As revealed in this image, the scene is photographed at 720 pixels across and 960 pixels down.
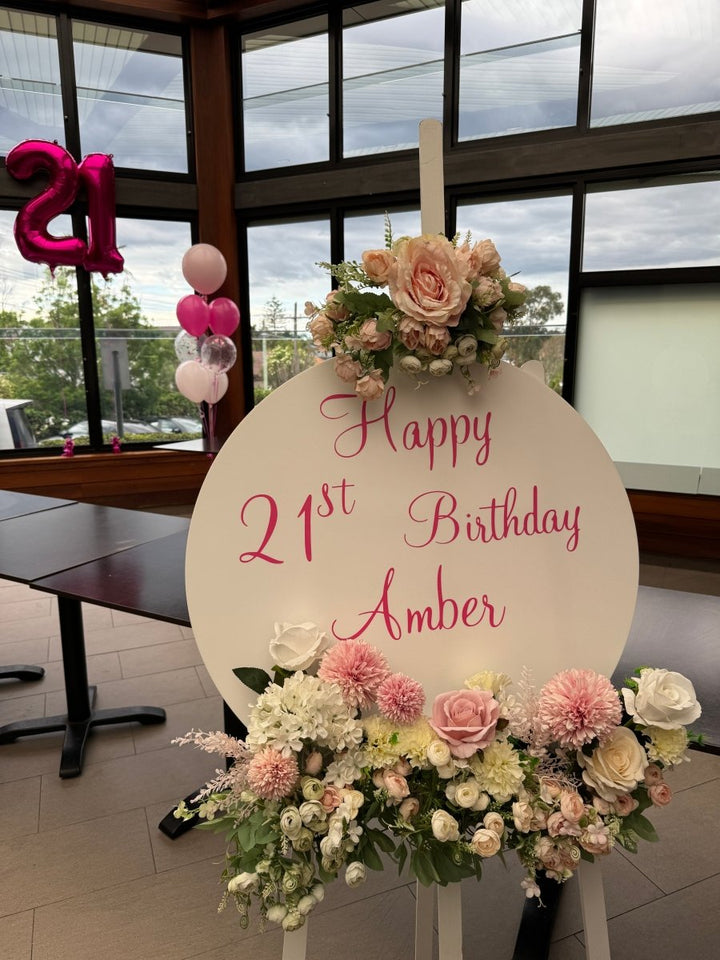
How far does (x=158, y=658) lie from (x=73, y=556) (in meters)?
1.14

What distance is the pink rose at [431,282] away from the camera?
2.56 ft

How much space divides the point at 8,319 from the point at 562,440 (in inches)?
212

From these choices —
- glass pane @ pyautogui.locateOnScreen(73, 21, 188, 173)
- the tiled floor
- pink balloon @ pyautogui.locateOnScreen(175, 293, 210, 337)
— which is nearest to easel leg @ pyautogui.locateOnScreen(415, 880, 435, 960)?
the tiled floor

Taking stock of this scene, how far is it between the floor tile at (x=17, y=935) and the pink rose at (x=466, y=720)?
51.0 inches

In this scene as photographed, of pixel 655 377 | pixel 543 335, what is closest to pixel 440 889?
pixel 655 377

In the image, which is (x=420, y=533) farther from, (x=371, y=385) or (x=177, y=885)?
(x=177, y=885)

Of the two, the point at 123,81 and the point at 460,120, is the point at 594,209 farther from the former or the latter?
the point at 123,81

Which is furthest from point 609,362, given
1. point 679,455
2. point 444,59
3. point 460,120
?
point 444,59

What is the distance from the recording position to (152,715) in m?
2.42

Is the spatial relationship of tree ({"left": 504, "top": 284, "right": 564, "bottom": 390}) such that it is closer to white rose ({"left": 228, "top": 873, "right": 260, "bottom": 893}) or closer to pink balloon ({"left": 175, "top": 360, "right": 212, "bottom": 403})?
pink balloon ({"left": 175, "top": 360, "right": 212, "bottom": 403})

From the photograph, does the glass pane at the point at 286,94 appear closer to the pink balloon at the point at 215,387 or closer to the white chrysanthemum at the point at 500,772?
the pink balloon at the point at 215,387

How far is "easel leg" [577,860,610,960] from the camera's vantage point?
2.92 ft

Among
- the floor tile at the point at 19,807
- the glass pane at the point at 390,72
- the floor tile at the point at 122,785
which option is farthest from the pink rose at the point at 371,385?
the glass pane at the point at 390,72

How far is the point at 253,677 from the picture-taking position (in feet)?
2.80
